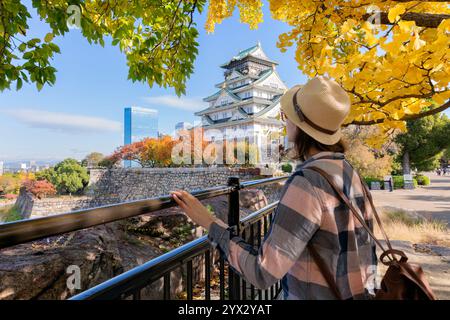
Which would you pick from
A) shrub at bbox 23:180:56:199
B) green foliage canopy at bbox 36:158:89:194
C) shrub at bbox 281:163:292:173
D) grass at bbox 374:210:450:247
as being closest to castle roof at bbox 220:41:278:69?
shrub at bbox 281:163:292:173

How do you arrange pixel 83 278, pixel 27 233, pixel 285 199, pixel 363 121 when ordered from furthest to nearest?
pixel 83 278, pixel 363 121, pixel 285 199, pixel 27 233

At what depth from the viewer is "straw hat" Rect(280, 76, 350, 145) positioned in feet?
3.06

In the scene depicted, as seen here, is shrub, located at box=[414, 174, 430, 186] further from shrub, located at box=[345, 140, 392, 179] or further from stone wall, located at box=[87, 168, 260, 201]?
stone wall, located at box=[87, 168, 260, 201]

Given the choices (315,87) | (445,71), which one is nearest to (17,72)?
(315,87)

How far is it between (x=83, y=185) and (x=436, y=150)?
116ft

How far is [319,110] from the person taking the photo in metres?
0.93

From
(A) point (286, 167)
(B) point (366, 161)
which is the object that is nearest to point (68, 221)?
(B) point (366, 161)

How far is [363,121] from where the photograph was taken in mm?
2432

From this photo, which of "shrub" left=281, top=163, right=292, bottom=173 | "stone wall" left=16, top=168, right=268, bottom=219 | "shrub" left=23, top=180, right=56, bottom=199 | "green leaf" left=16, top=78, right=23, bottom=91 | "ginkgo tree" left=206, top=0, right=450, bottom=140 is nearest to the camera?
"ginkgo tree" left=206, top=0, right=450, bottom=140

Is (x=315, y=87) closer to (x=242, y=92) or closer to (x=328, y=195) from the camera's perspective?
(x=328, y=195)

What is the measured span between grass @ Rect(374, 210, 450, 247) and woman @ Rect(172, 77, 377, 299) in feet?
16.6

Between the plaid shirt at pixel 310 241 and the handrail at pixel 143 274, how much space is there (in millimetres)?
191

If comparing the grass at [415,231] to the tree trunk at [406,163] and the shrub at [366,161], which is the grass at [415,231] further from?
the tree trunk at [406,163]

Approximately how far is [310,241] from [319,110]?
413 millimetres
